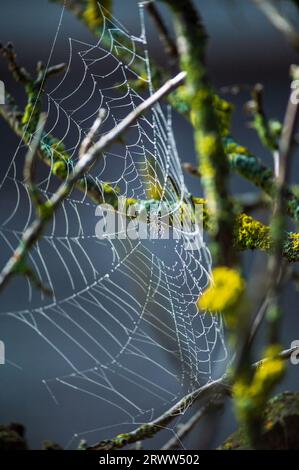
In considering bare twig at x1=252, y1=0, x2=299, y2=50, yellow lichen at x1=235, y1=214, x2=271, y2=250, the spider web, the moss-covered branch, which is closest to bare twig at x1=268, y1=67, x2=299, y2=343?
the moss-covered branch

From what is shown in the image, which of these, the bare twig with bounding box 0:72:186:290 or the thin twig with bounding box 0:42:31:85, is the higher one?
the thin twig with bounding box 0:42:31:85

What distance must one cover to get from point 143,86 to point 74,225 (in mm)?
452

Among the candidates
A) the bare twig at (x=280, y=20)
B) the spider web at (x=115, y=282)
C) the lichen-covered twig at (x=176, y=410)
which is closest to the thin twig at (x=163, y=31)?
the spider web at (x=115, y=282)

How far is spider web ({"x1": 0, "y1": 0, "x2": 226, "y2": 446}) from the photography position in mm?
982

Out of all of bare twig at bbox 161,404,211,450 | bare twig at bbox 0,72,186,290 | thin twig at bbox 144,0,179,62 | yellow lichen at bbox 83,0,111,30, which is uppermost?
yellow lichen at bbox 83,0,111,30

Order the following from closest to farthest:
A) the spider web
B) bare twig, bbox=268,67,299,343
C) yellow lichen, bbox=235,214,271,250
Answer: bare twig, bbox=268,67,299,343 → yellow lichen, bbox=235,214,271,250 → the spider web

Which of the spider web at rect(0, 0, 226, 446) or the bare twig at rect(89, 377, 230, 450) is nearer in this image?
the bare twig at rect(89, 377, 230, 450)

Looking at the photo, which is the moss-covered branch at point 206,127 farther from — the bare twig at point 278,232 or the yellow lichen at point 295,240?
the yellow lichen at point 295,240

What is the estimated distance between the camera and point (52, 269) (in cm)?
132

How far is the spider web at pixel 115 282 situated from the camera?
3.22ft

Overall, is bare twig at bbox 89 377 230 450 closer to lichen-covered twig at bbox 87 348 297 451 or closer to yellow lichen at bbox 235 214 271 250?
lichen-covered twig at bbox 87 348 297 451

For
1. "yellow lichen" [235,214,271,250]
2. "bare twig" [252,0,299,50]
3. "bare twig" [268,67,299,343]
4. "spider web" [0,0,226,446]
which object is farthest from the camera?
"spider web" [0,0,226,446]
